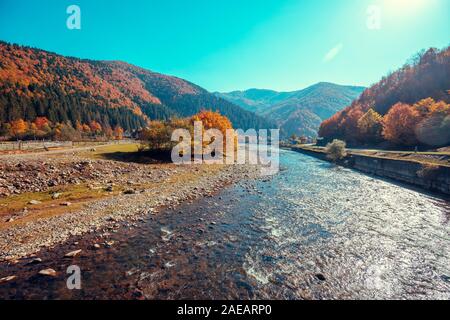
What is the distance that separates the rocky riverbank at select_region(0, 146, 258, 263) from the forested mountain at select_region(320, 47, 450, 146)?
48.9 m

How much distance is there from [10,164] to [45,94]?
149424 millimetres

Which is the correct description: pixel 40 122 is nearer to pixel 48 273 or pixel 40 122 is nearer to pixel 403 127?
pixel 48 273

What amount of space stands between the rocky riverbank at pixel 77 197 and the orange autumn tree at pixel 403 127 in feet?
162

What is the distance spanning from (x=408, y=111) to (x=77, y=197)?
7417cm

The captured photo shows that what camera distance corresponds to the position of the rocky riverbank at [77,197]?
1325 centimetres

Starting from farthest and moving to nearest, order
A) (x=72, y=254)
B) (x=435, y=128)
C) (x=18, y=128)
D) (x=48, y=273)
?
1. (x=18, y=128)
2. (x=435, y=128)
3. (x=72, y=254)
4. (x=48, y=273)

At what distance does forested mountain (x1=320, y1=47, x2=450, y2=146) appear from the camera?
4959 cm

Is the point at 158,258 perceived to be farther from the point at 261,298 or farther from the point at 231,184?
the point at 231,184

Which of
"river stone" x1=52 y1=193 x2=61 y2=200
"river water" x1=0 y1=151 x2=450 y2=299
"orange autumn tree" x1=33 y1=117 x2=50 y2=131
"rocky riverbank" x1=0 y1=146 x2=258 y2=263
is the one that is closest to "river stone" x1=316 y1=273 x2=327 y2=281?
"river water" x1=0 y1=151 x2=450 y2=299

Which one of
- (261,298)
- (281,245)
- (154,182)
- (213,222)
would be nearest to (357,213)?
(281,245)

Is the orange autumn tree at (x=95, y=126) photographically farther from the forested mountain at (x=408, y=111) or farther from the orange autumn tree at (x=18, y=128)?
the forested mountain at (x=408, y=111)

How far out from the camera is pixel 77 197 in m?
20.3

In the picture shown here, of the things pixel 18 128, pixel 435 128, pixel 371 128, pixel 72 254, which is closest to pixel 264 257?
pixel 72 254

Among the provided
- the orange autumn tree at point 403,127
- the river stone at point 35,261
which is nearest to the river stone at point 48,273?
the river stone at point 35,261
